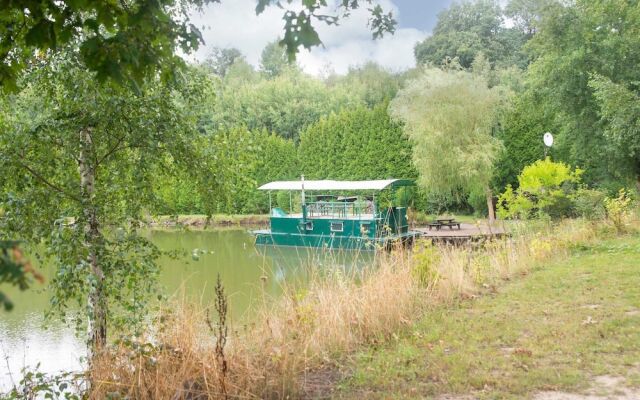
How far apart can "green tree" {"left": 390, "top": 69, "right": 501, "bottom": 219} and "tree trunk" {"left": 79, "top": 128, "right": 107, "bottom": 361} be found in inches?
615

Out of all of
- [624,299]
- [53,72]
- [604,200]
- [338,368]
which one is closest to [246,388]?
[338,368]

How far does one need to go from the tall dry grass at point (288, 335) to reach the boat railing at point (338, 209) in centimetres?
1050

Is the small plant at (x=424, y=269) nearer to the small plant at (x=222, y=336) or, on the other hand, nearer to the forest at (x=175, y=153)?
the forest at (x=175, y=153)

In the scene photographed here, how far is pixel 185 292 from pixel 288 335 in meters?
2.31

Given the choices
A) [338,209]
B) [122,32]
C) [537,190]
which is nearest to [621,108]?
[537,190]

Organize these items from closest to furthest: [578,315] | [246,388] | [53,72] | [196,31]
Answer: [196,31] → [246,388] → [53,72] → [578,315]

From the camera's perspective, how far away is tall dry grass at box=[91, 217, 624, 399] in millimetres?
3396

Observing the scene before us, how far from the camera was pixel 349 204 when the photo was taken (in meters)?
A: 17.8

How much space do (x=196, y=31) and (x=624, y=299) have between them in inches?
191

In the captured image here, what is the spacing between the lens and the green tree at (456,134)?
743 inches

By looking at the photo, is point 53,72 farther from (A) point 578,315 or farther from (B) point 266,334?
(A) point 578,315

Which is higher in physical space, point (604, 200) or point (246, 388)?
point (604, 200)

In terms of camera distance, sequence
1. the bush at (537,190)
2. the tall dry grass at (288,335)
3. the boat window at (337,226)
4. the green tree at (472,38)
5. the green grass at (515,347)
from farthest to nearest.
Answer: the green tree at (472,38)
the boat window at (337,226)
the bush at (537,190)
the green grass at (515,347)
the tall dry grass at (288,335)

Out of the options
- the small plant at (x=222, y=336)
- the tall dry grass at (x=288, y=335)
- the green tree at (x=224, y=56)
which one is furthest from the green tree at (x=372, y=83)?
the small plant at (x=222, y=336)
